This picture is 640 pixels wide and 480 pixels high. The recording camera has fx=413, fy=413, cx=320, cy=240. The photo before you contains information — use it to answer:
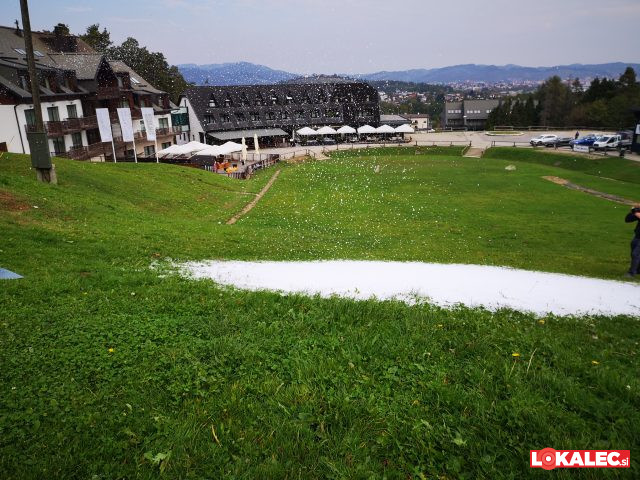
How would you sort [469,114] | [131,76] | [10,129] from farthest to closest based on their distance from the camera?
[469,114]
[131,76]
[10,129]

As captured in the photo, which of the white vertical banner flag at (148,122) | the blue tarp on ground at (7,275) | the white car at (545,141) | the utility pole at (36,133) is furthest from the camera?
the white car at (545,141)

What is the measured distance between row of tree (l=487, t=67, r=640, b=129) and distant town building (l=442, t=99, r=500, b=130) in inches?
1595

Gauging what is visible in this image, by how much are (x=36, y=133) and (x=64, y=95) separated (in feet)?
105

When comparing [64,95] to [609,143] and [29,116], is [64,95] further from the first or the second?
[609,143]

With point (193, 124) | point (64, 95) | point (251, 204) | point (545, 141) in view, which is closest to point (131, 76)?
point (193, 124)

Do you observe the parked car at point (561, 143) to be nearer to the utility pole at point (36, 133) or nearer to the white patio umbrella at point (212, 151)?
the white patio umbrella at point (212, 151)

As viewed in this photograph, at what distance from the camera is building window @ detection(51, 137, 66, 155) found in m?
43.6

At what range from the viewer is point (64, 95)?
45562 millimetres

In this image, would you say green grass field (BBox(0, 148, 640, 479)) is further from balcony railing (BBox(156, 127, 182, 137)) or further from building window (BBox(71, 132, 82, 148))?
balcony railing (BBox(156, 127, 182, 137))

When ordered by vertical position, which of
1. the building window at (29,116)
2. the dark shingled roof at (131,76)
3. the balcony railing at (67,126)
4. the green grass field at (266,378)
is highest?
the dark shingled roof at (131,76)

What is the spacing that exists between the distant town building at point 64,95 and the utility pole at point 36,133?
18671 millimetres

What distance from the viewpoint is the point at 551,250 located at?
20.0 metres

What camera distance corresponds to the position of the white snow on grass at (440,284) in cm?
1031

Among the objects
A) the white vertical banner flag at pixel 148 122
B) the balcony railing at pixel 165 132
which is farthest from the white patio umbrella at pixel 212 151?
the balcony railing at pixel 165 132
